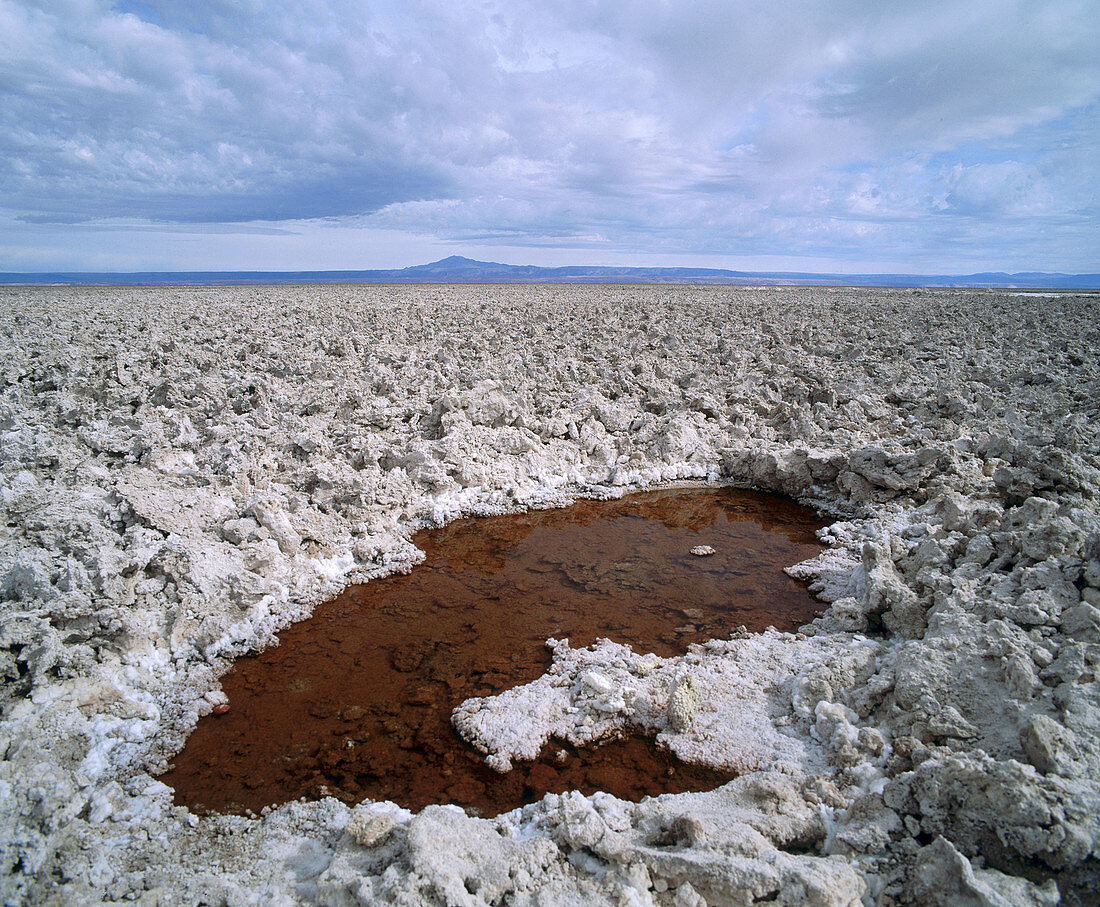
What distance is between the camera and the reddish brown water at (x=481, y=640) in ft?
12.6

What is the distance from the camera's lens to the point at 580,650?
4.93 metres

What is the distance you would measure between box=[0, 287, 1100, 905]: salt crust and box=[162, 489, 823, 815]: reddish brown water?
239mm

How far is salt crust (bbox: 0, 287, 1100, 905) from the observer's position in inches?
112

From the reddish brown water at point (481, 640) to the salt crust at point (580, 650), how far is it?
0.24m

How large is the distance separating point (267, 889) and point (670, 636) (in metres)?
3.47

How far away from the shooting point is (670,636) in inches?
208

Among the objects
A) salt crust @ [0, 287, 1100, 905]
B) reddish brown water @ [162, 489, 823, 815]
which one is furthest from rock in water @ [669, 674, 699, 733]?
reddish brown water @ [162, 489, 823, 815]

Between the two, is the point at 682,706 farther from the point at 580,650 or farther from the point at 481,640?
the point at 481,640

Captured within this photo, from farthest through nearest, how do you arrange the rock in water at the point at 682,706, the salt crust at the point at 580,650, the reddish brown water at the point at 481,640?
the rock in water at the point at 682,706
the reddish brown water at the point at 481,640
the salt crust at the point at 580,650

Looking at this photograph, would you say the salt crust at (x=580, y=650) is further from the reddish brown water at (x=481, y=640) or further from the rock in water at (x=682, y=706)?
the reddish brown water at (x=481, y=640)

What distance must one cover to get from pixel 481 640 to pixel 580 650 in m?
0.93

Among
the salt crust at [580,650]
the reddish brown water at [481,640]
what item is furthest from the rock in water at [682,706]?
the reddish brown water at [481,640]

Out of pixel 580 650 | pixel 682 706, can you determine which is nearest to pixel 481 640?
pixel 580 650

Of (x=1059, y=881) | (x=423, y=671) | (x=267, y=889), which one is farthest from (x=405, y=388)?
(x=1059, y=881)
